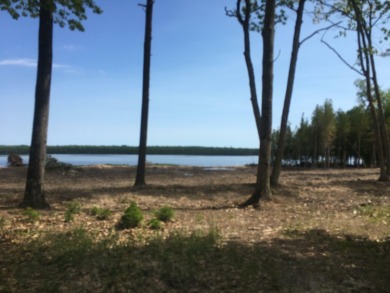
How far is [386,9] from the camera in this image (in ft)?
49.9

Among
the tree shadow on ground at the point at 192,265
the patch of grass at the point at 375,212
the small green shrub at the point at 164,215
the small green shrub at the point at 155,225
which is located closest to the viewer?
the tree shadow on ground at the point at 192,265

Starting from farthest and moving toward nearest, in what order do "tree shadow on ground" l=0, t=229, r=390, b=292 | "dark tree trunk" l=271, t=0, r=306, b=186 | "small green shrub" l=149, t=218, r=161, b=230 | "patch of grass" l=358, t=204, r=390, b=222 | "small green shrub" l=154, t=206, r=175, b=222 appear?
1. "dark tree trunk" l=271, t=0, r=306, b=186
2. "patch of grass" l=358, t=204, r=390, b=222
3. "small green shrub" l=154, t=206, r=175, b=222
4. "small green shrub" l=149, t=218, r=161, b=230
5. "tree shadow on ground" l=0, t=229, r=390, b=292

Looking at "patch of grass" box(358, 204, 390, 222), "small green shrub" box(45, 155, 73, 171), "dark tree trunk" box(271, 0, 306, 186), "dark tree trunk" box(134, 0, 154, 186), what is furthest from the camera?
"small green shrub" box(45, 155, 73, 171)

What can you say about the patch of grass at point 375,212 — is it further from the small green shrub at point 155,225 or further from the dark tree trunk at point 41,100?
the dark tree trunk at point 41,100

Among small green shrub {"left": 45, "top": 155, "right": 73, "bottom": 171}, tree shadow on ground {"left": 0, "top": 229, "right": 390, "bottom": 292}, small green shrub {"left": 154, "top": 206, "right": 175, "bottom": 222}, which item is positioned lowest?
tree shadow on ground {"left": 0, "top": 229, "right": 390, "bottom": 292}

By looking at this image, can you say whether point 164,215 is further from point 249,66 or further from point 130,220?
point 249,66

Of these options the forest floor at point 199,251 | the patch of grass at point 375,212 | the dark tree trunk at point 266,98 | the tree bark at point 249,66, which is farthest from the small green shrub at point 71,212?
the tree bark at point 249,66

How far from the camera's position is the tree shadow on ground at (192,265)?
4617 mm

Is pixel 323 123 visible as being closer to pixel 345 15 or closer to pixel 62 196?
pixel 345 15

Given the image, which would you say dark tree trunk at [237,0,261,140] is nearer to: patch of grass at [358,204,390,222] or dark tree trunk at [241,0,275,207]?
dark tree trunk at [241,0,275,207]

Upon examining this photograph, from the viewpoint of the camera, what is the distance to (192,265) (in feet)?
16.7

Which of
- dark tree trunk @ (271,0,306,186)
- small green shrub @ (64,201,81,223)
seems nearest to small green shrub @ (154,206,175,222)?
small green shrub @ (64,201,81,223)

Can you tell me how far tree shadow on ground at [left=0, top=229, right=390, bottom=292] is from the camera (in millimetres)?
4617

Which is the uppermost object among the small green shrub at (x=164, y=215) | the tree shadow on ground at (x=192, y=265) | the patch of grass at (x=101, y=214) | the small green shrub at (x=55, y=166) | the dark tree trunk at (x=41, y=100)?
the dark tree trunk at (x=41, y=100)
